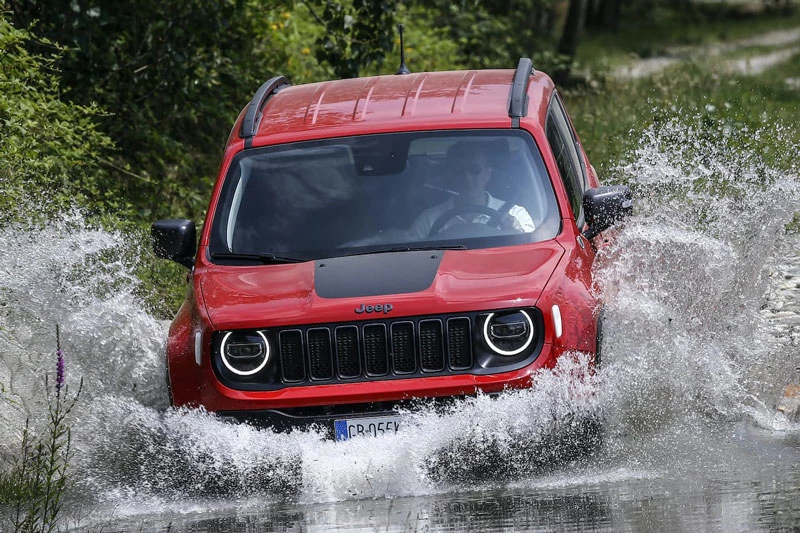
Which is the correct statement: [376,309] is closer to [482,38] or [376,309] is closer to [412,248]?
[412,248]

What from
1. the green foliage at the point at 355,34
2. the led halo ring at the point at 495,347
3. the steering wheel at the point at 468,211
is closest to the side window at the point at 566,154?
the steering wheel at the point at 468,211

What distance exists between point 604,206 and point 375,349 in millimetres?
1541

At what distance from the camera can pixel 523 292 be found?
6.47 m

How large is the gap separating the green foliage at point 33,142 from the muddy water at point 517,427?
2.05 ft

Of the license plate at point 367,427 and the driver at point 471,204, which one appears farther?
the driver at point 471,204

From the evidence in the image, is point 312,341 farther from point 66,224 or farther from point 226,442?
point 66,224

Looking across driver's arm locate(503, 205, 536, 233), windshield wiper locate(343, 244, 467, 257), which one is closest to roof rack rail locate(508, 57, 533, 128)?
driver's arm locate(503, 205, 536, 233)

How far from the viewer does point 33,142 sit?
10008 millimetres

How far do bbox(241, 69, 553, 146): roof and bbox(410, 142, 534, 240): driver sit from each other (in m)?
0.17

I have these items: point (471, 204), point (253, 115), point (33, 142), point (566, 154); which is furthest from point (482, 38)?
point (471, 204)

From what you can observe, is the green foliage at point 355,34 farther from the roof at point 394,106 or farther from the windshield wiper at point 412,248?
the windshield wiper at point 412,248

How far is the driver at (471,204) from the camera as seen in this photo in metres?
7.34

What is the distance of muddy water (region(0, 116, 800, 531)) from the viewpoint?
5906 mm

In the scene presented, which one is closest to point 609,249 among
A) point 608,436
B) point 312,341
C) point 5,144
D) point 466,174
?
point 466,174
